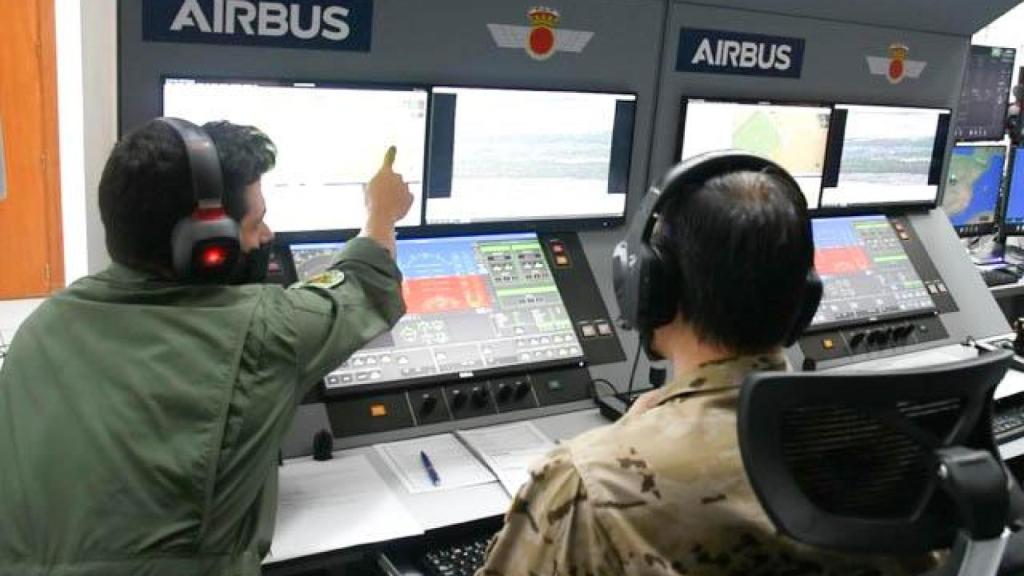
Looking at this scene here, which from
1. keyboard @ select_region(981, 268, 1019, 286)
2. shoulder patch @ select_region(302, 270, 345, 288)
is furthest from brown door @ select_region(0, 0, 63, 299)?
keyboard @ select_region(981, 268, 1019, 286)

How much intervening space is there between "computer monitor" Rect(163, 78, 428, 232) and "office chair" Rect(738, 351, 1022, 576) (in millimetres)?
1349

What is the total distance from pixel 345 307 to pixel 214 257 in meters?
0.28

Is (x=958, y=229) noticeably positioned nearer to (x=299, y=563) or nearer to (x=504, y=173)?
(x=504, y=173)

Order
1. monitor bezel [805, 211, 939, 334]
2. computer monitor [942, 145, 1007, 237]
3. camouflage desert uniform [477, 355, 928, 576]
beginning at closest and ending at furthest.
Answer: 1. camouflage desert uniform [477, 355, 928, 576]
2. monitor bezel [805, 211, 939, 334]
3. computer monitor [942, 145, 1007, 237]

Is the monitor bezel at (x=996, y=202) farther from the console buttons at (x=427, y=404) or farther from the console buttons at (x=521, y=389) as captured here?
the console buttons at (x=427, y=404)

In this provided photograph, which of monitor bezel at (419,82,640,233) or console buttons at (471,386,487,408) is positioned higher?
monitor bezel at (419,82,640,233)

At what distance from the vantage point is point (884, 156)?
10.1ft

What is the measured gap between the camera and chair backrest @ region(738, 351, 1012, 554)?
0.85m

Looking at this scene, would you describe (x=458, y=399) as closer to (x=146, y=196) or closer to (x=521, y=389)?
(x=521, y=389)

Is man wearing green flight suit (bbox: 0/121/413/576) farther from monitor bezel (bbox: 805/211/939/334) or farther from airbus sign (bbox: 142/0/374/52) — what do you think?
monitor bezel (bbox: 805/211/939/334)

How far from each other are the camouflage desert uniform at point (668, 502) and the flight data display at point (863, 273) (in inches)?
70.4

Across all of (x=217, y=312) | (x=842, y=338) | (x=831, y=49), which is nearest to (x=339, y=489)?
(x=217, y=312)

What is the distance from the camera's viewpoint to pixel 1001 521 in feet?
2.84

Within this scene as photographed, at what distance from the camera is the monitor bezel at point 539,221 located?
7.57ft
